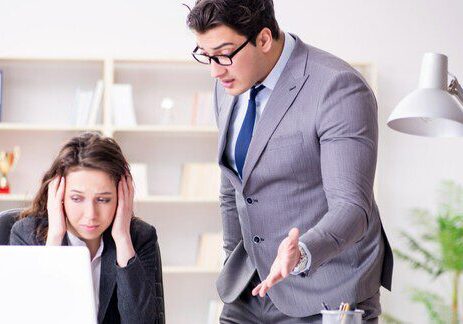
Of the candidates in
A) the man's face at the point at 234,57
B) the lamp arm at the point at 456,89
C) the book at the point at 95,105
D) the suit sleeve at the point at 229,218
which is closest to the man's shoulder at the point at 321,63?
the man's face at the point at 234,57

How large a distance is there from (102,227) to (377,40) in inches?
140

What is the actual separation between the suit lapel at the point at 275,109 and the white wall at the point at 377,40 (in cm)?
342

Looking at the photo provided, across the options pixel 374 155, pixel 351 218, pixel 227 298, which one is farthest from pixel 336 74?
pixel 227 298

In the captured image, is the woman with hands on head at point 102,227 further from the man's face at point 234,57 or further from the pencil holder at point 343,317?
the pencil holder at point 343,317

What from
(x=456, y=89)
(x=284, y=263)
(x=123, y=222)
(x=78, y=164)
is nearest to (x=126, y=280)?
(x=123, y=222)

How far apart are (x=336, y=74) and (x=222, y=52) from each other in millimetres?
272

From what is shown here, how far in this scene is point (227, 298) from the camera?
2355mm

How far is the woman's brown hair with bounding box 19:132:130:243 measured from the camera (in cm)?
269

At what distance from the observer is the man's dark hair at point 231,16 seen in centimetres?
216

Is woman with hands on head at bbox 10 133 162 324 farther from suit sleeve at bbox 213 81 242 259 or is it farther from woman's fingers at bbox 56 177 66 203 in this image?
suit sleeve at bbox 213 81 242 259

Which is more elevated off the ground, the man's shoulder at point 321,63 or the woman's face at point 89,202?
the man's shoulder at point 321,63

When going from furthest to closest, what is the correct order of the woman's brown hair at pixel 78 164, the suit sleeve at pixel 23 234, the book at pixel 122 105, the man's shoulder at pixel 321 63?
the book at pixel 122 105, the woman's brown hair at pixel 78 164, the suit sleeve at pixel 23 234, the man's shoulder at pixel 321 63

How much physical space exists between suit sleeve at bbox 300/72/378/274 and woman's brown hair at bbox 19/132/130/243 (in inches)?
30.8

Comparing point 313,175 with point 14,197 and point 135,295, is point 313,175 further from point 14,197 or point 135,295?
point 14,197
